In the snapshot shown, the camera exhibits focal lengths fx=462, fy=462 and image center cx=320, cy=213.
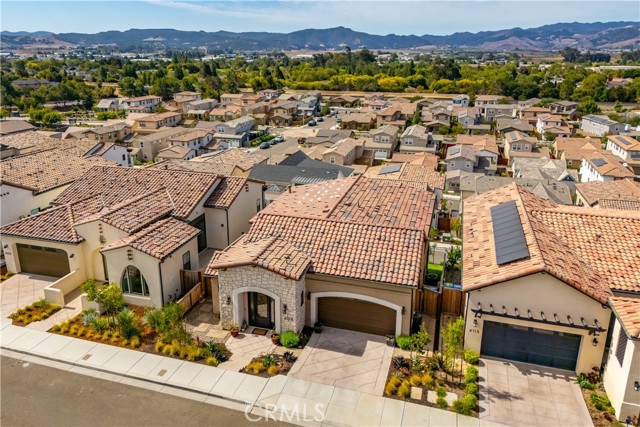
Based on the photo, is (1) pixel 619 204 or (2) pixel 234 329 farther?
(1) pixel 619 204

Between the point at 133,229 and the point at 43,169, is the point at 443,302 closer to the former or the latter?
the point at 133,229

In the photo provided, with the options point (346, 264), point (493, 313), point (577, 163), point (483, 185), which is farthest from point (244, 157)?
point (577, 163)

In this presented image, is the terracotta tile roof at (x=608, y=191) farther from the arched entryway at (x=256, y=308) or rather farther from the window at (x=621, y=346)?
the arched entryway at (x=256, y=308)

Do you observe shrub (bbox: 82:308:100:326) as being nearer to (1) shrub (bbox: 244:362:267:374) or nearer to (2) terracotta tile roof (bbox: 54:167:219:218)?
(2) terracotta tile roof (bbox: 54:167:219:218)

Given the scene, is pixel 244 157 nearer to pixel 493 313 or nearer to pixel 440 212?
pixel 440 212

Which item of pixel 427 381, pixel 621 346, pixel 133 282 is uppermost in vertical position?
pixel 621 346

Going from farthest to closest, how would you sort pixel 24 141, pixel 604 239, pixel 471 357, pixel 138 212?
pixel 24 141, pixel 138 212, pixel 604 239, pixel 471 357

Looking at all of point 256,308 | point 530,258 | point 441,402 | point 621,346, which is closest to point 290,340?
point 256,308
